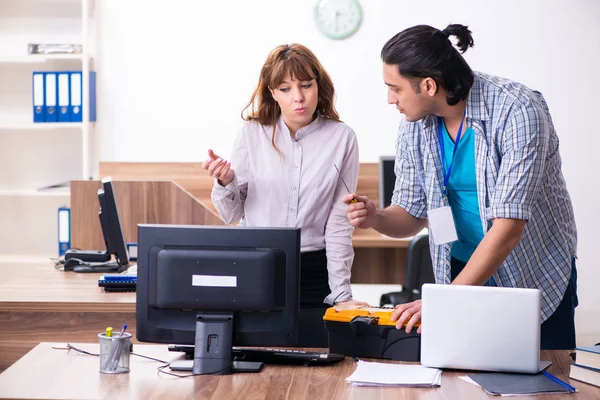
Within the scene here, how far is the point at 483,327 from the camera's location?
1754 mm

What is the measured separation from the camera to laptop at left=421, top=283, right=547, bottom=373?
174cm

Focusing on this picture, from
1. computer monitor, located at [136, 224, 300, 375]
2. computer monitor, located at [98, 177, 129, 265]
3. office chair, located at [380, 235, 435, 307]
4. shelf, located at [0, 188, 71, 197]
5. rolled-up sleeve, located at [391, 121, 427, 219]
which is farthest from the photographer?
shelf, located at [0, 188, 71, 197]

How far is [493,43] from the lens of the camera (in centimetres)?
510

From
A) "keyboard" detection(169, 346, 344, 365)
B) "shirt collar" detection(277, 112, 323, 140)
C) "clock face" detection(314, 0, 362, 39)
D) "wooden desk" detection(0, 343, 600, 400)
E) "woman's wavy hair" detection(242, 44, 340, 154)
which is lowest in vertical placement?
"wooden desk" detection(0, 343, 600, 400)

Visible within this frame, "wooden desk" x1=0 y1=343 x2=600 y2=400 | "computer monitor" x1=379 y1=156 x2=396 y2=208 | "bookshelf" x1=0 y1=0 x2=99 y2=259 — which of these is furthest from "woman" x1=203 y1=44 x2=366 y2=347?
"bookshelf" x1=0 y1=0 x2=99 y2=259

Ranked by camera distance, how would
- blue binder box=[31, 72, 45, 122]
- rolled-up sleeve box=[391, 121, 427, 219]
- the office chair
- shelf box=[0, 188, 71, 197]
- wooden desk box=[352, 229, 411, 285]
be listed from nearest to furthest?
rolled-up sleeve box=[391, 121, 427, 219] → the office chair → wooden desk box=[352, 229, 411, 285] → blue binder box=[31, 72, 45, 122] → shelf box=[0, 188, 71, 197]

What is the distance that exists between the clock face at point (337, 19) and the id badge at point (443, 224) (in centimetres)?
320

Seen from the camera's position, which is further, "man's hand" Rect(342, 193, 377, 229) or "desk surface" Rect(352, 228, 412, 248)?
"desk surface" Rect(352, 228, 412, 248)

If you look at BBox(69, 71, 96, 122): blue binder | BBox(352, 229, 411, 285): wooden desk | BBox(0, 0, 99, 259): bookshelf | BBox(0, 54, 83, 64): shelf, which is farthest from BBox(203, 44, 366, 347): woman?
BBox(0, 0, 99, 259): bookshelf

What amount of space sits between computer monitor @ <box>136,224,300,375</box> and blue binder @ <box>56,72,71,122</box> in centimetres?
328

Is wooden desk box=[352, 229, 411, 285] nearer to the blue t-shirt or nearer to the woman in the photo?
the woman

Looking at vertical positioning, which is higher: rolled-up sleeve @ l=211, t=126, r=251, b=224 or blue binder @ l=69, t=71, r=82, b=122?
blue binder @ l=69, t=71, r=82, b=122

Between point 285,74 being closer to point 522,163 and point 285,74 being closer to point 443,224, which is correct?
point 443,224

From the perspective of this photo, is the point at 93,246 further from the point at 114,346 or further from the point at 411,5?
the point at 411,5
